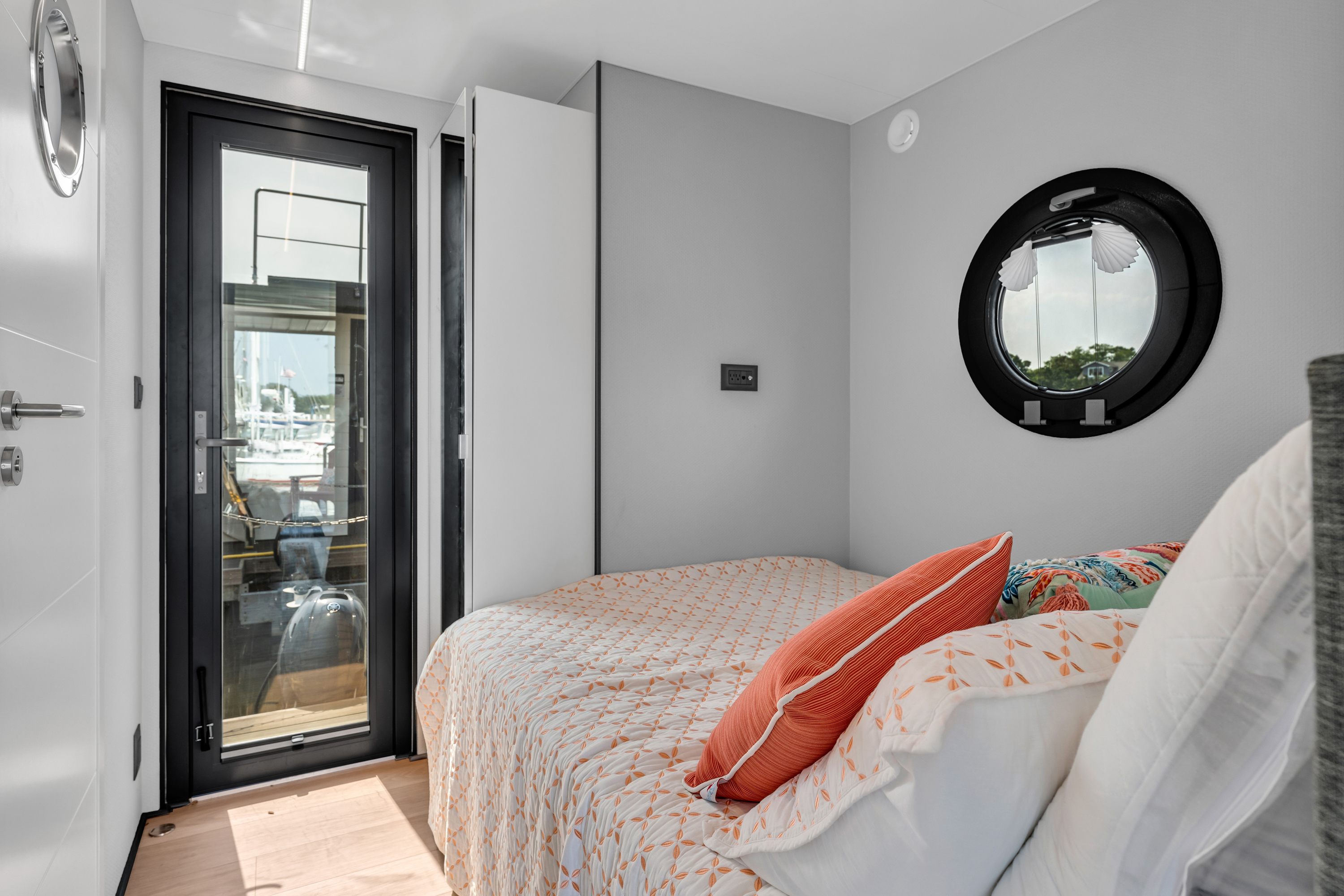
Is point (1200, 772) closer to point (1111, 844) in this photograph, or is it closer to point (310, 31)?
point (1111, 844)

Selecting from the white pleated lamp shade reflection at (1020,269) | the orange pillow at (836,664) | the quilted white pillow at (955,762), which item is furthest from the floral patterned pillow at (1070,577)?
the white pleated lamp shade reflection at (1020,269)

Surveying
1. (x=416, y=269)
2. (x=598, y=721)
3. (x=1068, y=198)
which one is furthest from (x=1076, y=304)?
(x=416, y=269)

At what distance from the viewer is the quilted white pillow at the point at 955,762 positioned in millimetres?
709

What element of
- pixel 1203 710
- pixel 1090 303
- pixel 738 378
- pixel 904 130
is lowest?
pixel 1203 710

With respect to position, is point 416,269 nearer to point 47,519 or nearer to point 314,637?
point 314,637

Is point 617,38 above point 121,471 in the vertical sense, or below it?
above

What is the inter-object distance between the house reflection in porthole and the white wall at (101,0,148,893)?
2592 millimetres

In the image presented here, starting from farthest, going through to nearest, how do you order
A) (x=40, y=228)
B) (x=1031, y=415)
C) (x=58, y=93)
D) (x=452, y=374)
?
1. (x=452, y=374)
2. (x=1031, y=415)
3. (x=58, y=93)
4. (x=40, y=228)

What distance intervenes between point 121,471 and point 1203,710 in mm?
2397

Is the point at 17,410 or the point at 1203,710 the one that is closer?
the point at 1203,710

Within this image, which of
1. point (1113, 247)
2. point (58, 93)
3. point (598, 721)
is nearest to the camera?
point (58, 93)

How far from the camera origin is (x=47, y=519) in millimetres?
1191

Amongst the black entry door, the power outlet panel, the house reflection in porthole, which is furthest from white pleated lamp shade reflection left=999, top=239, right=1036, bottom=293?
the black entry door

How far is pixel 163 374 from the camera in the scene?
243 centimetres
